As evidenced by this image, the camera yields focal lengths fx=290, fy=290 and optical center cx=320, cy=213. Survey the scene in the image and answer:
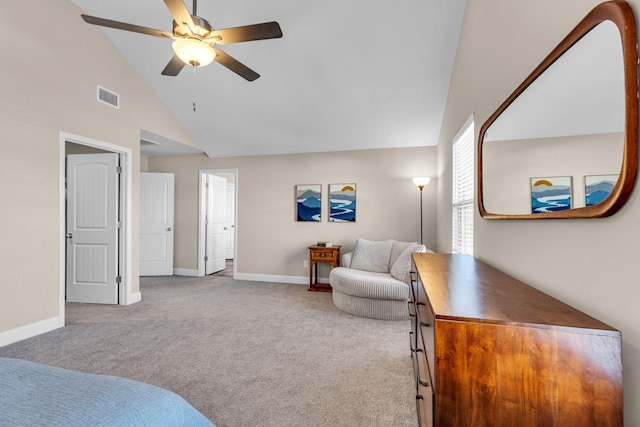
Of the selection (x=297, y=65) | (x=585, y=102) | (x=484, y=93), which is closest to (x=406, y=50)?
(x=297, y=65)

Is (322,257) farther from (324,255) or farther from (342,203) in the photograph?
(342,203)

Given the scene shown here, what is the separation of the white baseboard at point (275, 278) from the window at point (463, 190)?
2592mm

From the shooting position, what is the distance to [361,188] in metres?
4.87

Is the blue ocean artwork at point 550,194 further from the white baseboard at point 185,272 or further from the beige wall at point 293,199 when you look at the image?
the white baseboard at point 185,272

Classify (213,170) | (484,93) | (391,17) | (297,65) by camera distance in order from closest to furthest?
(484,93) < (391,17) < (297,65) < (213,170)

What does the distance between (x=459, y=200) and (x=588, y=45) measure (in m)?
2.11

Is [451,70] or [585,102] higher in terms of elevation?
[451,70]

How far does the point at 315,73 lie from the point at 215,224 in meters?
3.83

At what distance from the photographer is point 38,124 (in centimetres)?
285

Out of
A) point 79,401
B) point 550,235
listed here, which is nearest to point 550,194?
point 550,235

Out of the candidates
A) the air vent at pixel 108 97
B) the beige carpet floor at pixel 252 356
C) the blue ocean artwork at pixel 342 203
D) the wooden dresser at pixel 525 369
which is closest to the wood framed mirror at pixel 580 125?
Answer: the wooden dresser at pixel 525 369

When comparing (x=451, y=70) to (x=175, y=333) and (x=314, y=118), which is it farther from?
(x=175, y=333)

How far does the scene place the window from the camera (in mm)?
2404

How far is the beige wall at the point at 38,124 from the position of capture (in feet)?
8.62
